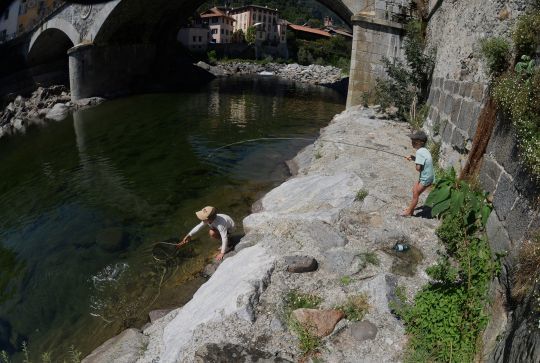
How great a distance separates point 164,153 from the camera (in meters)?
15.1

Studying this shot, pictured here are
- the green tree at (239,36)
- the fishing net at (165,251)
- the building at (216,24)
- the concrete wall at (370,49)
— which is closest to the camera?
the fishing net at (165,251)

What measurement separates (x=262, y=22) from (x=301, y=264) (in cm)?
7213

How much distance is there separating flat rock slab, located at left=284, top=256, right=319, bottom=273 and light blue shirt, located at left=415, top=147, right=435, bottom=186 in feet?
7.67

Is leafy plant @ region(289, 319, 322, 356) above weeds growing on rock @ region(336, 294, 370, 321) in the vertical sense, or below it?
below

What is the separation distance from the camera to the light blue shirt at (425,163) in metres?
6.44

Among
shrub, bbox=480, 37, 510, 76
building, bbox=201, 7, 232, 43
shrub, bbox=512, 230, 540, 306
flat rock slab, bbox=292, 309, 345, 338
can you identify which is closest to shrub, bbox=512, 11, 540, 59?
shrub, bbox=480, 37, 510, 76

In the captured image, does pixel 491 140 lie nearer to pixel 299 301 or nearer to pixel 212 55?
pixel 299 301

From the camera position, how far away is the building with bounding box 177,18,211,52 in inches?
2410

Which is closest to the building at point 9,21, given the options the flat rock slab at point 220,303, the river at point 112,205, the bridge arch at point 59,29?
the bridge arch at point 59,29

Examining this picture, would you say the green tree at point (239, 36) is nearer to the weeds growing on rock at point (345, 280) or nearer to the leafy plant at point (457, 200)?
the weeds growing on rock at point (345, 280)

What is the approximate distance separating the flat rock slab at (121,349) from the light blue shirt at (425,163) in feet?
15.3

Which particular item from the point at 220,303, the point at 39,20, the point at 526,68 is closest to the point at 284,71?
the point at 39,20

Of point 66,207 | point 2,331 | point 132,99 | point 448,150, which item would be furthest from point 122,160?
point 132,99

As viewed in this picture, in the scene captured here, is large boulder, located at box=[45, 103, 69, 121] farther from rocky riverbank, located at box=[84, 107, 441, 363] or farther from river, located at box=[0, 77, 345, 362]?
rocky riverbank, located at box=[84, 107, 441, 363]
